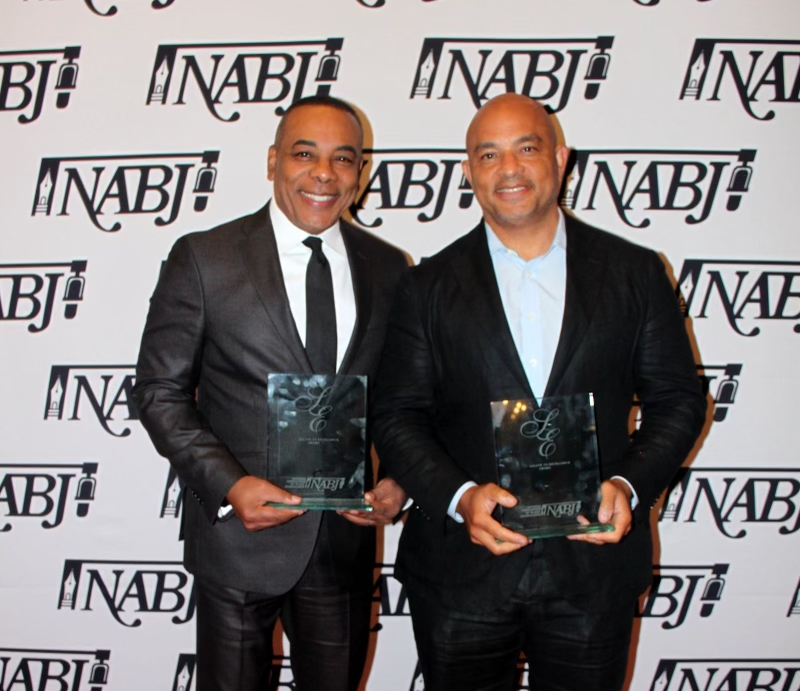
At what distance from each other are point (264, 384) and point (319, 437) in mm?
185

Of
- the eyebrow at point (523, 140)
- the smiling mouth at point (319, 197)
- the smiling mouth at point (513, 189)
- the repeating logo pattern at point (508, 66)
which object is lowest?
the smiling mouth at point (319, 197)

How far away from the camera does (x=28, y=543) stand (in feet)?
8.88

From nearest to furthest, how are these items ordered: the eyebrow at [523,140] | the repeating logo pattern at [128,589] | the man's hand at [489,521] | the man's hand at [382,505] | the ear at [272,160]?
the man's hand at [489,521] → the eyebrow at [523,140] → the man's hand at [382,505] → the ear at [272,160] → the repeating logo pattern at [128,589]

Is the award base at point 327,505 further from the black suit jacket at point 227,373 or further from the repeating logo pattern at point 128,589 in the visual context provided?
the repeating logo pattern at point 128,589

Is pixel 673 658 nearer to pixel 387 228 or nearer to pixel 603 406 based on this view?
pixel 603 406

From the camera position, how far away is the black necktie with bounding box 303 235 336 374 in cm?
177

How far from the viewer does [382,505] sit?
1815 millimetres

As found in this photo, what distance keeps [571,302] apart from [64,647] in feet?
7.23

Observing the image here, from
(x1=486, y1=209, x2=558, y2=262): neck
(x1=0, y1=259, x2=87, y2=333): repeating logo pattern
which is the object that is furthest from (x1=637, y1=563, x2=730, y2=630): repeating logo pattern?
(x1=0, y1=259, x2=87, y2=333): repeating logo pattern

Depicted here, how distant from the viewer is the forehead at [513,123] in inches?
66.5

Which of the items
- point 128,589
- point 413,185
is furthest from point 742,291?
point 128,589

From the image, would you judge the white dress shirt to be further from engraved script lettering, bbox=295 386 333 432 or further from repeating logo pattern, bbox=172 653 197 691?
repeating logo pattern, bbox=172 653 197 691

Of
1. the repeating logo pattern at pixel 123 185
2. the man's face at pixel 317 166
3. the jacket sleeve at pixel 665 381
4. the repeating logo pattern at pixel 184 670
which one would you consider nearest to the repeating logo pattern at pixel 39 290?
the repeating logo pattern at pixel 123 185

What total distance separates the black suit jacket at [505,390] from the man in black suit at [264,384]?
0.17m
